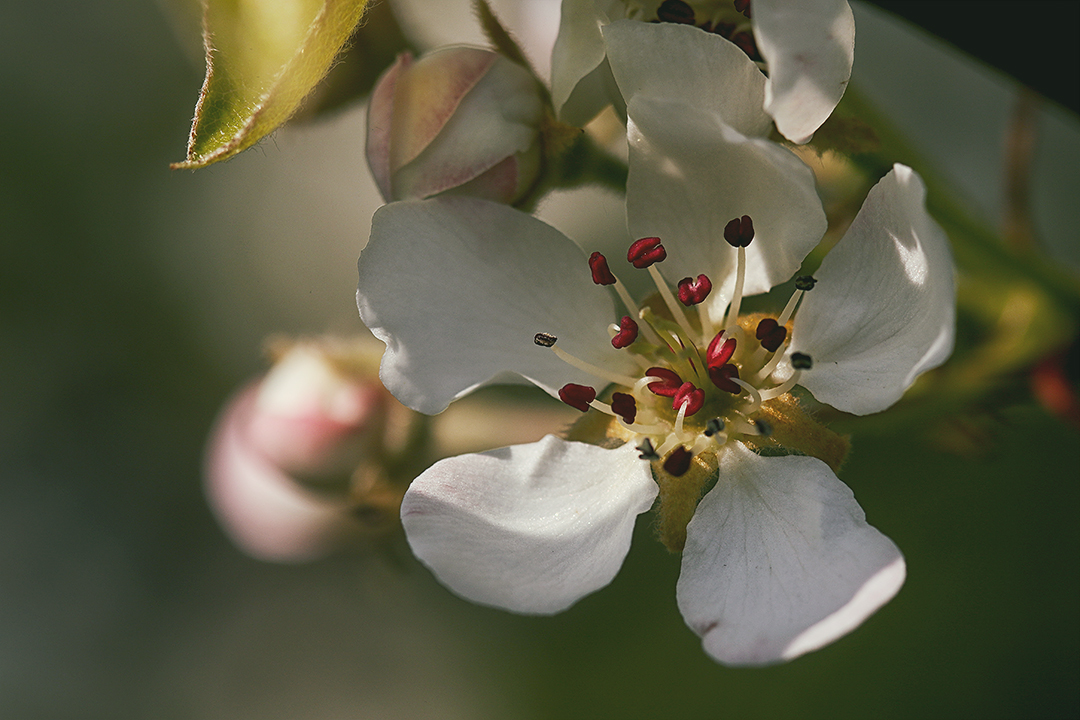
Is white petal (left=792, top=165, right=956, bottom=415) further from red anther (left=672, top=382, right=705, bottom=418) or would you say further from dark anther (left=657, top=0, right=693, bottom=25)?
dark anther (left=657, top=0, right=693, bottom=25)

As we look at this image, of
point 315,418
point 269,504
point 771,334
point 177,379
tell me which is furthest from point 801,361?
point 177,379

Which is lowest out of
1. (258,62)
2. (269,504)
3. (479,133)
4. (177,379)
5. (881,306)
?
(177,379)

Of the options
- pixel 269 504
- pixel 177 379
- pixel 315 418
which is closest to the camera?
pixel 315 418

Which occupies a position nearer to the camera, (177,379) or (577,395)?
(577,395)

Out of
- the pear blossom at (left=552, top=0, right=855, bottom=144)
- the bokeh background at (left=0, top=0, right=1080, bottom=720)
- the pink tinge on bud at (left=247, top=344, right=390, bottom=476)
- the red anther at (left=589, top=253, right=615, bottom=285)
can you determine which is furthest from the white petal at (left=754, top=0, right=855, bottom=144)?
the bokeh background at (left=0, top=0, right=1080, bottom=720)

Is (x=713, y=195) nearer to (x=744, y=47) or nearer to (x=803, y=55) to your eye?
(x=744, y=47)

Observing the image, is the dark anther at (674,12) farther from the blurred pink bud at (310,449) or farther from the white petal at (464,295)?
the blurred pink bud at (310,449)

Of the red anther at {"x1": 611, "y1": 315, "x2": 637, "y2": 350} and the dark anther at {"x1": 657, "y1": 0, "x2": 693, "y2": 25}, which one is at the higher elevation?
the dark anther at {"x1": 657, "y1": 0, "x2": 693, "y2": 25}
